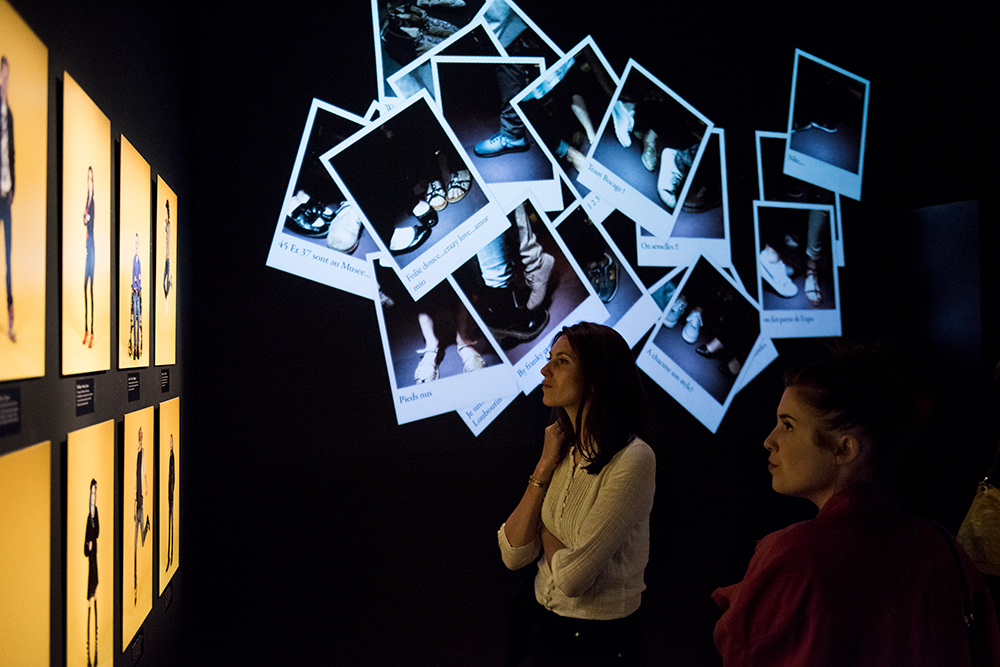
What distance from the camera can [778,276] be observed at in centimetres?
335

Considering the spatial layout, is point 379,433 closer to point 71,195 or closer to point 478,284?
point 478,284

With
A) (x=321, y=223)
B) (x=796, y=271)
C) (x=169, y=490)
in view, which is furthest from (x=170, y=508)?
(x=796, y=271)

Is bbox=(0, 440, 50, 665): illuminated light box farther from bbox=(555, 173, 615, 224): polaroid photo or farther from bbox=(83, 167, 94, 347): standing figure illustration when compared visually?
bbox=(555, 173, 615, 224): polaroid photo

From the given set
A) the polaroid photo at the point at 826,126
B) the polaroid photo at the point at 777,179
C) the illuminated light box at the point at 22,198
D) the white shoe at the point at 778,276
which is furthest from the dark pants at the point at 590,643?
the polaroid photo at the point at 826,126

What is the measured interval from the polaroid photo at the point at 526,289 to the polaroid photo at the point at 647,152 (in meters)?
0.34

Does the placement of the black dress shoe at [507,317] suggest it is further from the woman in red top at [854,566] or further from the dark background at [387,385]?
the woman in red top at [854,566]

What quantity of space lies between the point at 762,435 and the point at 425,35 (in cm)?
240

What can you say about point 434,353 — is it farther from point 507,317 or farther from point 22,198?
point 22,198

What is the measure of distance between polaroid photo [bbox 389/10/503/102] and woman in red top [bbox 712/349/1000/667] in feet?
7.38

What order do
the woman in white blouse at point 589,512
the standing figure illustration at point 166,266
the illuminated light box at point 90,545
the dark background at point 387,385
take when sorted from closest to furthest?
the illuminated light box at point 90,545 → the woman in white blouse at point 589,512 → the standing figure illustration at point 166,266 → the dark background at point 387,385

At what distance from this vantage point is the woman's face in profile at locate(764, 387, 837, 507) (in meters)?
1.15

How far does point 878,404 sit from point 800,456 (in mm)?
152

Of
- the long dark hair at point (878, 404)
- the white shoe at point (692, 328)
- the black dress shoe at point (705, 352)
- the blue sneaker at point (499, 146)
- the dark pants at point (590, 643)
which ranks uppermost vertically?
the blue sneaker at point (499, 146)

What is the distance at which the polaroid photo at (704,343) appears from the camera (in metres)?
3.20
